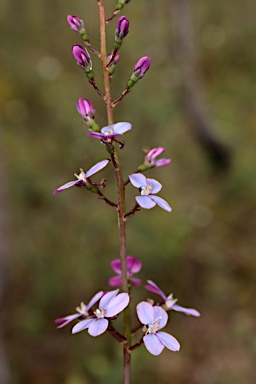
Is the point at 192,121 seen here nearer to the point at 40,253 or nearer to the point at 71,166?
the point at 71,166

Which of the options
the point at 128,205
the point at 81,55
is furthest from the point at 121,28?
the point at 128,205

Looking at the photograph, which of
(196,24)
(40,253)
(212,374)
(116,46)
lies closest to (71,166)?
(40,253)

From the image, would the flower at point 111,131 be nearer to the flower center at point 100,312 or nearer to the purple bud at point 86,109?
the purple bud at point 86,109

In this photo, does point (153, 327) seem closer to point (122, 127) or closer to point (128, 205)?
point (122, 127)

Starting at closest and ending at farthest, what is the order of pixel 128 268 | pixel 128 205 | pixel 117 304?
pixel 117 304 → pixel 128 268 → pixel 128 205

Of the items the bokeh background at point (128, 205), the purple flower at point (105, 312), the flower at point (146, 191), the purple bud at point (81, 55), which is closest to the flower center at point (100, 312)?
the purple flower at point (105, 312)
